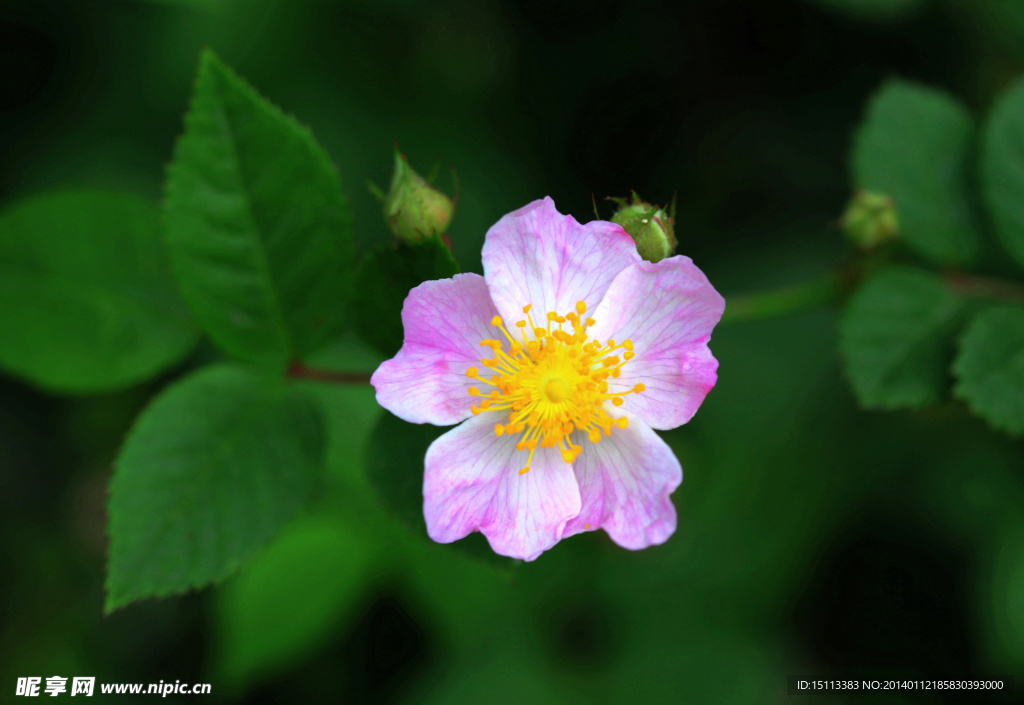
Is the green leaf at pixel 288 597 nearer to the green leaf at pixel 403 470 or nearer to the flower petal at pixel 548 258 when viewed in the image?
the green leaf at pixel 403 470

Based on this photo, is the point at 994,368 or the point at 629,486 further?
the point at 994,368

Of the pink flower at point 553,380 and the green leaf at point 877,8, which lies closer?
the pink flower at point 553,380

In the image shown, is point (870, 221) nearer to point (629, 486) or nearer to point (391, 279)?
point (629, 486)

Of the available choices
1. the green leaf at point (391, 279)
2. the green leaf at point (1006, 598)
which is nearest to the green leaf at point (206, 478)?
the green leaf at point (391, 279)

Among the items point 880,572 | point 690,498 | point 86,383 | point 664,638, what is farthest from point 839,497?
point 86,383

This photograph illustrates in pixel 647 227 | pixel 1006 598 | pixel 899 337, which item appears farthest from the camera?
pixel 1006 598

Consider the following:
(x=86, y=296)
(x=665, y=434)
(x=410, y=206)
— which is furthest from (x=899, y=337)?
(x=86, y=296)

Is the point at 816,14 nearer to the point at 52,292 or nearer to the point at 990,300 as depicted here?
the point at 990,300
